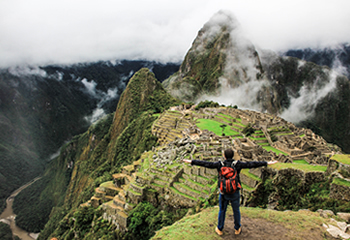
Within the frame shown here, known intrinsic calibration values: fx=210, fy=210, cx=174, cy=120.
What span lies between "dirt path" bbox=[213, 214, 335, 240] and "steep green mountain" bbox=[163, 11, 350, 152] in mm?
106205

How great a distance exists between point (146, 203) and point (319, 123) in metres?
156

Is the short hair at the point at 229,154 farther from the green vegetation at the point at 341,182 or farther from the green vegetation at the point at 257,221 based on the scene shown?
the green vegetation at the point at 341,182

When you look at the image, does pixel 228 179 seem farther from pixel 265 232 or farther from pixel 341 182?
pixel 341 182

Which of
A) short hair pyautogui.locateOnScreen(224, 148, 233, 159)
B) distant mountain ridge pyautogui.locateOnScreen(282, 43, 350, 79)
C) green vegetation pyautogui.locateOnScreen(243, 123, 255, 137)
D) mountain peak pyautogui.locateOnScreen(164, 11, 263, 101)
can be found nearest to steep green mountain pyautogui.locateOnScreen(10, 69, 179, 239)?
mountain peak pyautogui.locateOnScreen(164, 11, 263, 101)

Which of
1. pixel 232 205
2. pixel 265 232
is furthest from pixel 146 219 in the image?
pixel 232 205

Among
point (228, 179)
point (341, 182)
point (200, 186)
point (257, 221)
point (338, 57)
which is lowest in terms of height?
point (200, 186)

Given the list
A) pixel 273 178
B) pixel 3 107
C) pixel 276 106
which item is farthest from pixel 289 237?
pixel 3 107

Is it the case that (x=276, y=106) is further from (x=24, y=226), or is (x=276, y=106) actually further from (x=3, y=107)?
(x=3, y=107)

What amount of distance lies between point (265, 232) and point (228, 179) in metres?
2.87

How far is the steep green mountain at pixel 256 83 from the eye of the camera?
123m

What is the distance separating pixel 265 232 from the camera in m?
7.22

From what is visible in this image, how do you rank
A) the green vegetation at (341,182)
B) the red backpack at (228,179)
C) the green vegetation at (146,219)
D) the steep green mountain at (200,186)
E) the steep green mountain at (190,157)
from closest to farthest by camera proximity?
the red backpack at (228,179) < the green vegetation at (341,182) < the steep green mountain at (200,186) < the steep green mountain at (190,157) < the green vegetation at (146,219)

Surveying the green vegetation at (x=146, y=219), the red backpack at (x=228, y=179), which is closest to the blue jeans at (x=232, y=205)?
the red backpack at (x=228, y=179)

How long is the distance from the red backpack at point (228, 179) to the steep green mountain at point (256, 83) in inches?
4227
